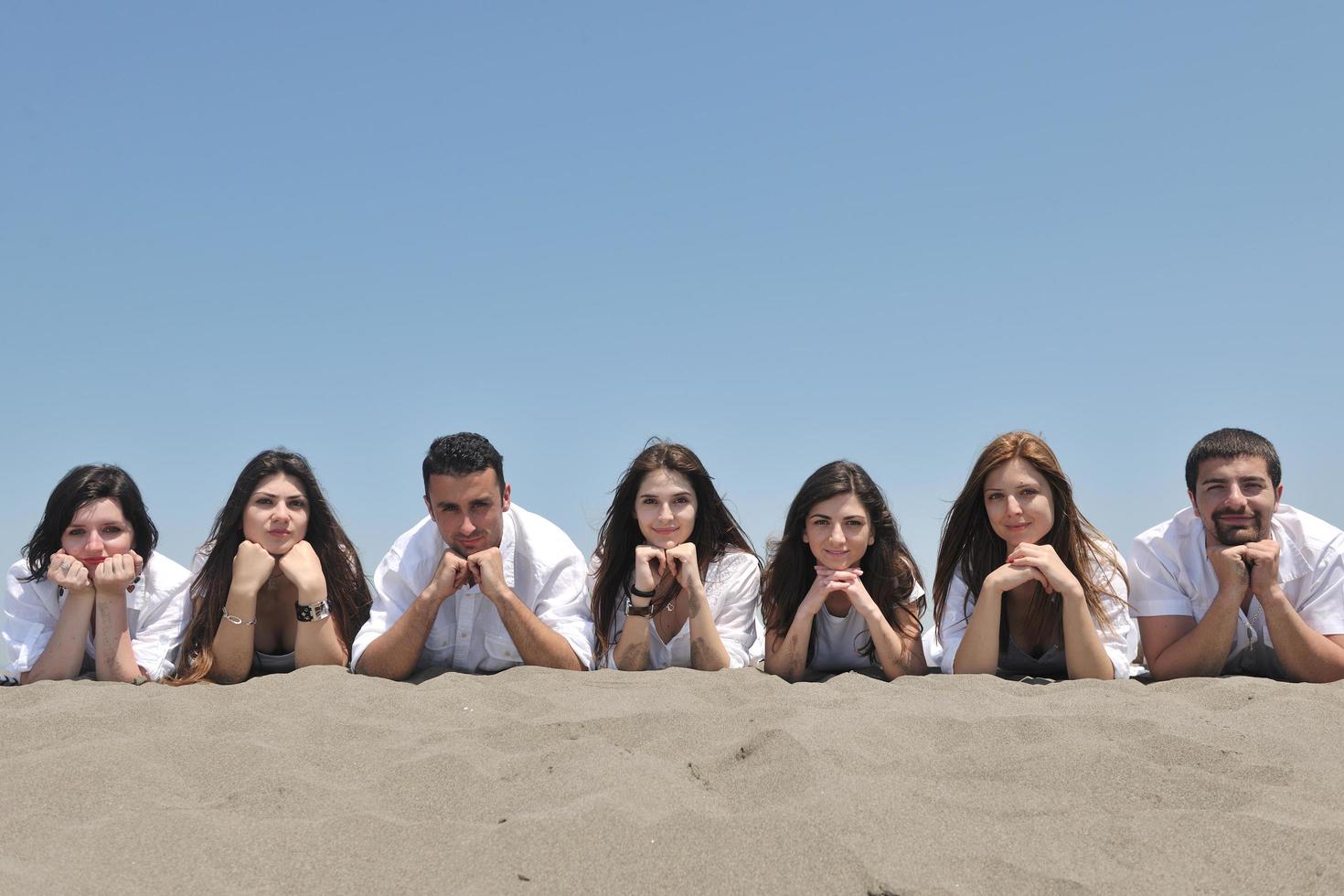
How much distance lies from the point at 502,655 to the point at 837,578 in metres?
2.03

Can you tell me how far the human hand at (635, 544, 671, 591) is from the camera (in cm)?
609

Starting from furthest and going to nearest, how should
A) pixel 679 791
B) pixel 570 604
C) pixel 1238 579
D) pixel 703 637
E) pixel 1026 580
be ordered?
1. pixel 570 604
2. pixel 703 637
3. pixel 1026 580
4. pixel 1238 579
5. pixel 679 791

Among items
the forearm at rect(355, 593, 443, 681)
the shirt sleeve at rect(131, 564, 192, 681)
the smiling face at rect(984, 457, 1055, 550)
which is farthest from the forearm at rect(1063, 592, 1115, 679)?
the shirt sleeve at rect(131, 564, 192, 681)

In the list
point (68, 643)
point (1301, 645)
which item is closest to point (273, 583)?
point (68, 643)

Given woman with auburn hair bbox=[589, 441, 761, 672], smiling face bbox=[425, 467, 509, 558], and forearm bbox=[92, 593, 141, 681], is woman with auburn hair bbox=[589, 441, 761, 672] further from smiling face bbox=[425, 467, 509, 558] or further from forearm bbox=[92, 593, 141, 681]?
forearm bbox=[92, 593, 141, 681]

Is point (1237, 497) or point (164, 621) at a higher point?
point (1237, 497)

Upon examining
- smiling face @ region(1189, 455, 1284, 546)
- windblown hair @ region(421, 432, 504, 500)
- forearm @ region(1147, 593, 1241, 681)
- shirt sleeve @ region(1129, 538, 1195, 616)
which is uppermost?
windblown hair @ region(421, 432, 504, 500)

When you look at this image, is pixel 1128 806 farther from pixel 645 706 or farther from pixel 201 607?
pixel 201 607

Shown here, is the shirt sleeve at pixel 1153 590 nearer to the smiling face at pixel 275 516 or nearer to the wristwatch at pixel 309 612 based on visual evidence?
the wristwatch at pixel 309 612

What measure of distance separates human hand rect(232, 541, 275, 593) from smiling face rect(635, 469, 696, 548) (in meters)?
2.21

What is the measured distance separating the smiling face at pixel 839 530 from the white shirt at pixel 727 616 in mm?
486

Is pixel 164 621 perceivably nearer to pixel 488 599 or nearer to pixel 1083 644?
pixel 488 599

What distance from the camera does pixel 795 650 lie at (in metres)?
6.07

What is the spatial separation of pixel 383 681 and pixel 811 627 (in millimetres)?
2502
